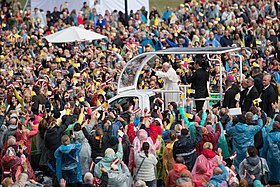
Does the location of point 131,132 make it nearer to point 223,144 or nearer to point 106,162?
point 223,144

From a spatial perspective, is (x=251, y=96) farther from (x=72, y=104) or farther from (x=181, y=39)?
(x=181, y=39)

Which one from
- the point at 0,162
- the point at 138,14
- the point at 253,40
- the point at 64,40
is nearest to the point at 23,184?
the point at 0,162

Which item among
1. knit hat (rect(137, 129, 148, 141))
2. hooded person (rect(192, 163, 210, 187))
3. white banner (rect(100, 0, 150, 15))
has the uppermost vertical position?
white banner (rect(100, 0, 150, 15))

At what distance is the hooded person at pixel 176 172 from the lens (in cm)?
1955

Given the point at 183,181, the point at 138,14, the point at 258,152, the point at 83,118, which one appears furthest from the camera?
the point at 138,14

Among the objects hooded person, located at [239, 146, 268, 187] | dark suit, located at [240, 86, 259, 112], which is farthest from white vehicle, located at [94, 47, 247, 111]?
hooded person, located at [239, 146, 268, 187]

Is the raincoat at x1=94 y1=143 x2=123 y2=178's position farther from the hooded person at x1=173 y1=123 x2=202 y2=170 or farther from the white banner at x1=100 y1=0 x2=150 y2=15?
the white banner at x1=100 y1=0 x2=150 y2=15

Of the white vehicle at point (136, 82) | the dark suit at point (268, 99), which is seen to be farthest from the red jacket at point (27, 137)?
the dark suit at point (268, 99)

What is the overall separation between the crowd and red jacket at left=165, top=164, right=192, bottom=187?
23mm

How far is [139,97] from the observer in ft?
82.7

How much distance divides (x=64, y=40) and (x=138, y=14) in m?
7.62

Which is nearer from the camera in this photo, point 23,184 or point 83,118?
point 23,184

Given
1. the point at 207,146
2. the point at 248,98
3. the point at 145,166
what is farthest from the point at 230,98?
the point at 207,146

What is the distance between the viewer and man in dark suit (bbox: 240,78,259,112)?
79.8 feet
